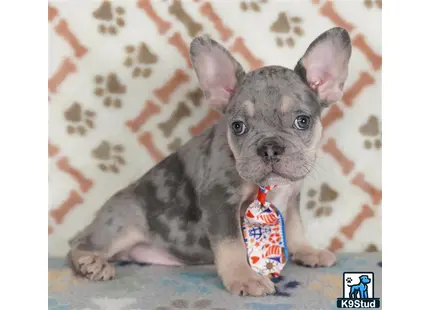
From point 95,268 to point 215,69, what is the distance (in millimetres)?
964

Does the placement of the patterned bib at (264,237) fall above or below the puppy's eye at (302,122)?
below

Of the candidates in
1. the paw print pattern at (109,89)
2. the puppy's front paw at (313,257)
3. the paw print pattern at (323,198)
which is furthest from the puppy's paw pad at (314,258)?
the paw print pattern at (109,89)

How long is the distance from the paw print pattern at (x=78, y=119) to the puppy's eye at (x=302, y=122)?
3.51 ft

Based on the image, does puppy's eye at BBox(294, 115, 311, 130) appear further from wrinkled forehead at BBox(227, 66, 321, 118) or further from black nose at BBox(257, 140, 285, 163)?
black nose at BBox(257, 140, 285, 163)

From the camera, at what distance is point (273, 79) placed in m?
2.14

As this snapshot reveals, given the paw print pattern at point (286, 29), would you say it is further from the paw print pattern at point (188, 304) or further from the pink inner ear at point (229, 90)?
the paw print pattern at point (188, 304)

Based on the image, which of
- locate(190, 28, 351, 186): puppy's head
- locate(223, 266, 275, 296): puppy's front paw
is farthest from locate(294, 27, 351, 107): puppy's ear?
locate(223, 266, 275, 296): puppy's front paw

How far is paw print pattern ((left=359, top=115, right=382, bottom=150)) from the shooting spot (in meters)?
2.67

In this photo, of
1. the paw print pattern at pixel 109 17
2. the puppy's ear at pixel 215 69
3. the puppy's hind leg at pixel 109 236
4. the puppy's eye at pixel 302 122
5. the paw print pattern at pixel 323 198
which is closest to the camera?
the puppy's eye at pixel 302 122

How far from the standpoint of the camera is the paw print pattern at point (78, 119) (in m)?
2.63

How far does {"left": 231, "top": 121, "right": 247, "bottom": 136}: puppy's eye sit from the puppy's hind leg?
633 millimetres

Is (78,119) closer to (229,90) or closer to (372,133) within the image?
(229,90)

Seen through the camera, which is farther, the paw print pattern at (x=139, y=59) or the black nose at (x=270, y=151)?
the paw print pattern at (x=139, y=59)

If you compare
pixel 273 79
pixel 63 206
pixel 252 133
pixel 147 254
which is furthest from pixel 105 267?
pixel 273 79
